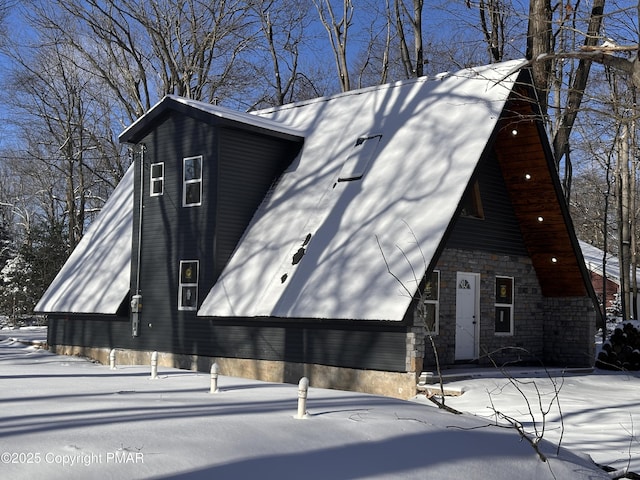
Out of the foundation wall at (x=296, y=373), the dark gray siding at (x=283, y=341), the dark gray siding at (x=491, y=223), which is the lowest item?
→ the foundation wall at (x=296, y=373)

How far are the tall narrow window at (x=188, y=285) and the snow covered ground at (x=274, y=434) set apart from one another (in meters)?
4.56

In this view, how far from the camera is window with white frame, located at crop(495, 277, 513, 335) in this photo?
59.9 feet

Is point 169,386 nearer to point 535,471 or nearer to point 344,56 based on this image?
point 535,471

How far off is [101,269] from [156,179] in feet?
11.5

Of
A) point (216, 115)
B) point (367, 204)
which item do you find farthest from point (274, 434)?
point (216, 115)

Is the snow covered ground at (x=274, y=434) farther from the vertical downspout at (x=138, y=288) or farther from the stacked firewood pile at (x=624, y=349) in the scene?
the stacked firewood pile at (x=624, y=349)

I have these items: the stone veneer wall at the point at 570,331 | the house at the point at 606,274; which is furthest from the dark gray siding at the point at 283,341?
the house at the point at 606,274

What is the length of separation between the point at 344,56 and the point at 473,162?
1999 centimetres

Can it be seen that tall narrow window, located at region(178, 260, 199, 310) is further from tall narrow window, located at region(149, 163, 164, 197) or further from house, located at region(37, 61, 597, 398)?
tall narrow window, located at region(149, 163, 164, 197)

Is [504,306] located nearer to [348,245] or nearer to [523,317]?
[523,317]

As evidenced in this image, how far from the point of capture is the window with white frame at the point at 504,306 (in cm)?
1825

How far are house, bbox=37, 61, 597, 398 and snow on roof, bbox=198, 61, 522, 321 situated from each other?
0.15 feet

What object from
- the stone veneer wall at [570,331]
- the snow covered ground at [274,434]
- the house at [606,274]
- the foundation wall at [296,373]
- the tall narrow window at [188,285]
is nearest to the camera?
the snow covered ground at [274,434]

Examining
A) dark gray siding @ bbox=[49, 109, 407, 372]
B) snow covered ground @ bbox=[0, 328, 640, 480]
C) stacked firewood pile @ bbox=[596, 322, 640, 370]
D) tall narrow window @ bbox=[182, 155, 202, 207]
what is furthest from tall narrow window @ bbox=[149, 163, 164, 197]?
stacked firewood pile @ bbox=[596, 322, 640, 370]
